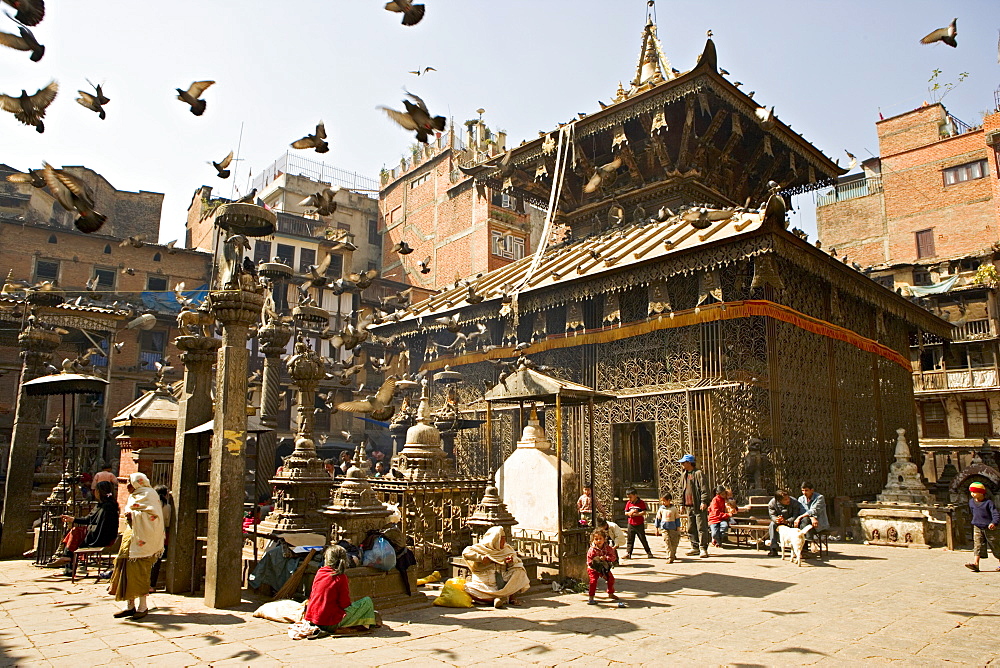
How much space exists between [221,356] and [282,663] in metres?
4.19

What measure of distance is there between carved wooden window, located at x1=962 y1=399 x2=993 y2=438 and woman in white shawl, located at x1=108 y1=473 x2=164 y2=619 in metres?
37.9

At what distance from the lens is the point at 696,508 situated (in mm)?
12891

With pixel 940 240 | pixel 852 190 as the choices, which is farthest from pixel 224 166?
pixel 852 190

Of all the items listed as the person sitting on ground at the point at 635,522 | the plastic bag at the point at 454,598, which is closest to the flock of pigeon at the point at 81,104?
the plastic bag at the point at 454,598

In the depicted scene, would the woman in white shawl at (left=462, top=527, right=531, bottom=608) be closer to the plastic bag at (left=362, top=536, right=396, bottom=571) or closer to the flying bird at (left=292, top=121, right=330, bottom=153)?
the plastic bag at (left=362, top=536, right=396, bottom=571)

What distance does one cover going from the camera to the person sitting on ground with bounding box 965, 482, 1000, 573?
10.9 m

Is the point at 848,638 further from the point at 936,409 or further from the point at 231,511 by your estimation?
the point at 936,409

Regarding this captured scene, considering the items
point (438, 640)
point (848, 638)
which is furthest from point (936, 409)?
point (438, 640)

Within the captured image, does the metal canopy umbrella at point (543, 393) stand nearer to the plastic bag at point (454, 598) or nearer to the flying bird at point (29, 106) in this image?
the plastic bag at point (454, 598)

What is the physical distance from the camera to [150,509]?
8.07 metres

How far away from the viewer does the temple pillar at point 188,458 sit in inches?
349

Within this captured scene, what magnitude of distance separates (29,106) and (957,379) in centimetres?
3891

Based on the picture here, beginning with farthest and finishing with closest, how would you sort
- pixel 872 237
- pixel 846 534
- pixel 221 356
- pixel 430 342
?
pixel 872 237, pixel 430 342, pixel 846 534, pixel 221 356

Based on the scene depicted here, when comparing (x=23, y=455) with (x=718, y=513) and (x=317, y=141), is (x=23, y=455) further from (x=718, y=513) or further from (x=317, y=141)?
(x=718, y=513)
